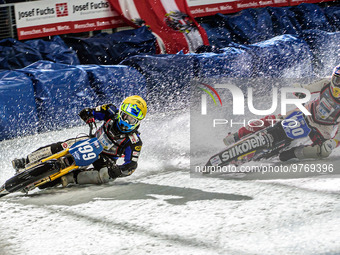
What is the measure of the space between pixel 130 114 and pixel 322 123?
94.3 inches

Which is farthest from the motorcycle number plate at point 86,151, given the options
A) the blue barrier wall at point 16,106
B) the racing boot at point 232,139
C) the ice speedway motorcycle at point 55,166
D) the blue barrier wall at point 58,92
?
the blue barrier wall at point 58,92

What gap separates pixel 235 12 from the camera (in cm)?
1360

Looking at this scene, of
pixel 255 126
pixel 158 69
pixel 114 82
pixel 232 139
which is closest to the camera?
pixel 255 126

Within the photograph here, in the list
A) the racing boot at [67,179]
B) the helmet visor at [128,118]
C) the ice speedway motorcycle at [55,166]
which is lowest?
the racing boot at [67,179]

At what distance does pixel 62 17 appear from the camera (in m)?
11.1

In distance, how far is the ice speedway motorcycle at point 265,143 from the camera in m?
6.06

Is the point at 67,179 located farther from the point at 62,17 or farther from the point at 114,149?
the point at 62,17

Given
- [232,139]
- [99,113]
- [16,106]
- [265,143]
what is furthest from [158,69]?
[265,143]

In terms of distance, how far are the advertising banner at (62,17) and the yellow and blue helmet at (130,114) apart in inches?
229

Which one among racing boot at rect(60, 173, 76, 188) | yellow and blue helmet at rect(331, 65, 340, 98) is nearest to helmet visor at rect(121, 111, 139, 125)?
racing boot at rect(60, 173, 76, 188)

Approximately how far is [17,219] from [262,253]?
223cm

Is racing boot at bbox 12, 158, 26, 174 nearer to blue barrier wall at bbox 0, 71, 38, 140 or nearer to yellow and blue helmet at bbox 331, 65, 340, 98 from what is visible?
blue barrier wall at bbox 0, 71, 38, 140

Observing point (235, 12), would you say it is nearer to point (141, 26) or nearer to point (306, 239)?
point (141, 26)

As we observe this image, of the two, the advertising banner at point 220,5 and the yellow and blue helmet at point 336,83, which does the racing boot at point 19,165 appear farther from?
the advertising banner at point 220,5
